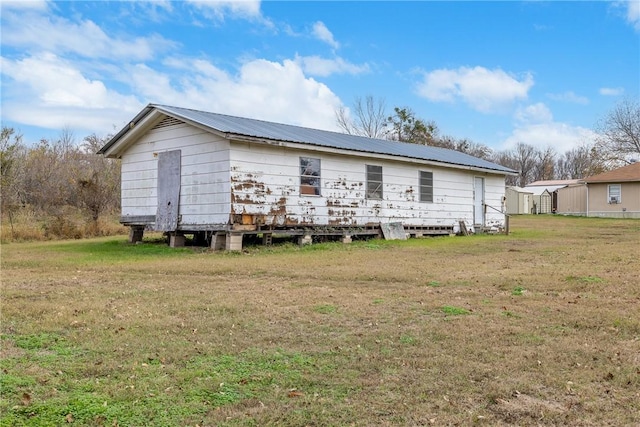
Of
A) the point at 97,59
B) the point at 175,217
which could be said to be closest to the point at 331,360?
the point at 175,217

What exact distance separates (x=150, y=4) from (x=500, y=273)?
36.2 ft

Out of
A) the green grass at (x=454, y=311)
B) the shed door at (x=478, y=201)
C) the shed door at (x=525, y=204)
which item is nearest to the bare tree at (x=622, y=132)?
the shed door at (x=525, y=204)

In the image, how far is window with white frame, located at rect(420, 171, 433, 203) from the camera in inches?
762

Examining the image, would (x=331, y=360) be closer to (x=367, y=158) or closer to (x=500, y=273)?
(x=500, y=273)

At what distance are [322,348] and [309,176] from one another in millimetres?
11257

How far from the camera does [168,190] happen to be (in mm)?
15594

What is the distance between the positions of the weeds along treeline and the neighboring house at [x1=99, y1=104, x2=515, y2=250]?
445 cm

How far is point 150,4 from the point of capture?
46.1 feet

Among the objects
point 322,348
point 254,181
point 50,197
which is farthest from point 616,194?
point 322,348

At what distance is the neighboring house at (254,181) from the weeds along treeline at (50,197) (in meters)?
4.45

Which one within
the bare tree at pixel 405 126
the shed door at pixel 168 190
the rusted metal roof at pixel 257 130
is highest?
the bare tree at pixel 405 126

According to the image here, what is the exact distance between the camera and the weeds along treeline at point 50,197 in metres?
19.8

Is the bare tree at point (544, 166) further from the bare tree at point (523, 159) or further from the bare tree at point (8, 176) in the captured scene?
the bare tree at point (8, 176)

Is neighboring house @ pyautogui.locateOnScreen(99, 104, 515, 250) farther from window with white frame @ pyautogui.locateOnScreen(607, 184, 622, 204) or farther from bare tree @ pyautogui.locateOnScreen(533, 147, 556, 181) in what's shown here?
bare tree @ pyautogui.locateOnScreen(533, 147, 556, 181)
